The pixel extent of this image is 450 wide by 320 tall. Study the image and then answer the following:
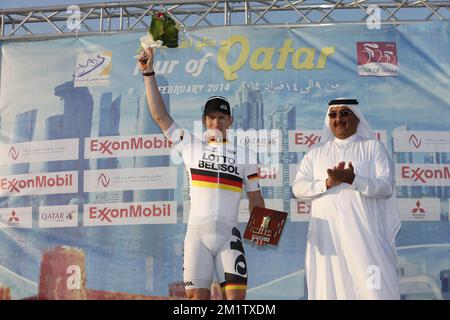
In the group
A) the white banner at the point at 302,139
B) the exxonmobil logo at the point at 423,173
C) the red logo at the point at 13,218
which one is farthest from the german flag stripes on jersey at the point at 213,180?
the red logo at the point at 13,218

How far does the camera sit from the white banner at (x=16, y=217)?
673 centimetres

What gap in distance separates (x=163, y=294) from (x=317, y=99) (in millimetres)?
2433

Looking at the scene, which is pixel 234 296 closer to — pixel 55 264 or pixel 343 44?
pixel 55 264

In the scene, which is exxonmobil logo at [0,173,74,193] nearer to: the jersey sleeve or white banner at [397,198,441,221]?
the jersey sleeve

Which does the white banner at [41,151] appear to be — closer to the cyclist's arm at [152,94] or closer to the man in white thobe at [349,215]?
the cyclist's arm at [152,94]

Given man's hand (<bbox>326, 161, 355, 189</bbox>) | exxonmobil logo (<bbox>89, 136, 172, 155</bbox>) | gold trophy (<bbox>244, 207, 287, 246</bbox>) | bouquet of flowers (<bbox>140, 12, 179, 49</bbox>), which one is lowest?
gold trophy (<bbox>244, 207, 287, 246</bbox>)

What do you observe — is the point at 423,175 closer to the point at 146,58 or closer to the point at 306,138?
the point at 306,138

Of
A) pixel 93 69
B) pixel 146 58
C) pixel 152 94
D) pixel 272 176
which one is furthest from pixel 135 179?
pixel 146 58


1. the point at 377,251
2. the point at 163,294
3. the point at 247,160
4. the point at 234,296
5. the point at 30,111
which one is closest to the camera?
the point at 377,251

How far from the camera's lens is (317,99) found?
21.9 feet

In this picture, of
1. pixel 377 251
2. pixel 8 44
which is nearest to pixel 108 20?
pixel 8 44

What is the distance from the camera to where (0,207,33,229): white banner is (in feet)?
22.1

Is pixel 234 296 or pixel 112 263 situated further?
pixel 112 263

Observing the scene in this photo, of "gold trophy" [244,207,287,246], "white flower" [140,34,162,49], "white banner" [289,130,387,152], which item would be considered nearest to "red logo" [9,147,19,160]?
"white flower" [140,34,162,49]
